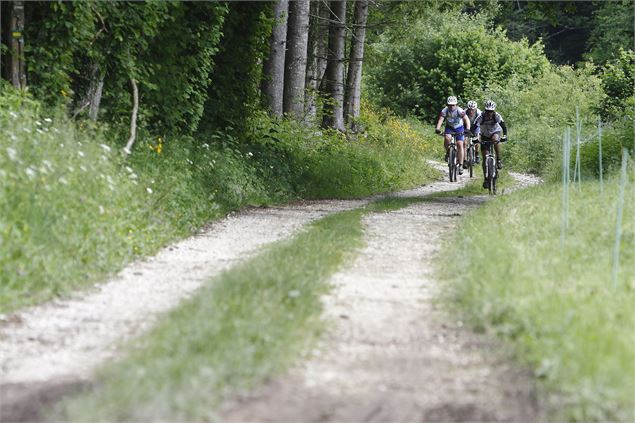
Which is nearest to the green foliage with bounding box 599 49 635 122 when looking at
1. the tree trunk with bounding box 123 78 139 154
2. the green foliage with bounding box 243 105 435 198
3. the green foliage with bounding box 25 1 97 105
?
the green foliage with bounding box 243 105 435 198

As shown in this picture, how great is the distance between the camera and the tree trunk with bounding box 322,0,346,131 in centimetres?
2795

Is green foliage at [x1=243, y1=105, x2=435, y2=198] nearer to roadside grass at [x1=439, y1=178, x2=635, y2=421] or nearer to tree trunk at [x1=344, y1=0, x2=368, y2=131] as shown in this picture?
tree trunk at [x1=344, y1=0, x2=368, y2=131]

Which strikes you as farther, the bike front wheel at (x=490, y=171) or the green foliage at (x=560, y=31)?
the green foliage at (x=560, y=31)

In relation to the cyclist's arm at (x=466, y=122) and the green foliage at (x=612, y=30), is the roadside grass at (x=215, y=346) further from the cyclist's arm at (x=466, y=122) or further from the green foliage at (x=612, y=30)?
the green foliage at (x=612, y=30)

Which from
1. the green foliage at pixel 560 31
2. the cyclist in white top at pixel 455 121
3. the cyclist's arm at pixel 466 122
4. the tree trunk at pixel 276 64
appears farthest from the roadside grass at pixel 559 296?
the green foliage at pixel 560 31

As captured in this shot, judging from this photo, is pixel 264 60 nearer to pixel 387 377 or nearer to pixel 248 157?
pixel 248 157

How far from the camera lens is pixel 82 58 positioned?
1519 cm

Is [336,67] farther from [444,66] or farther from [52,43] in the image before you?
[444,66]

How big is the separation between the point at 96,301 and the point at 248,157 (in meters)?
10.9

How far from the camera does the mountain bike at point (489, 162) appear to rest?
20.6m

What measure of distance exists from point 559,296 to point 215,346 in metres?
2.56

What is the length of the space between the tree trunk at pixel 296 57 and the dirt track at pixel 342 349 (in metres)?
12.8

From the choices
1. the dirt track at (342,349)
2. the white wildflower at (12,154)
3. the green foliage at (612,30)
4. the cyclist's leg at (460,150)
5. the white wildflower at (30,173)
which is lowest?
the dirt track at (342,349)

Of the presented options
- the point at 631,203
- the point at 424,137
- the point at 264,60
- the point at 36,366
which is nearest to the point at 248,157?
the point at 264,60
